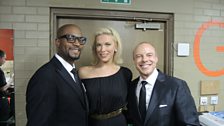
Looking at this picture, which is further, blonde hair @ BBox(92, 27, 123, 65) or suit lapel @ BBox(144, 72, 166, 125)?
blonde hair @ BBox(92, 27, 123, 65)

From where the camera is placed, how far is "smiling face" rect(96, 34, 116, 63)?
1747mm

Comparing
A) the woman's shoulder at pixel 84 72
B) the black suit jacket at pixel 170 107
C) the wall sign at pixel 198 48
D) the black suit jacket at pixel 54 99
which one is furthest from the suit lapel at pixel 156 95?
the wall sign at pixel 198 48

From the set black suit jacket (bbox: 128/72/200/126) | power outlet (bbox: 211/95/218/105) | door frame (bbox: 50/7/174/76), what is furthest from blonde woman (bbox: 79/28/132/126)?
power outlet (bbox: 211/95/218/105)

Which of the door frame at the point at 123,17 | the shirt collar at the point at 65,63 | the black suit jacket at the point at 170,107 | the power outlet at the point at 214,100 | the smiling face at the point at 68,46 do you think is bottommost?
the power outlet at the point at 214,100

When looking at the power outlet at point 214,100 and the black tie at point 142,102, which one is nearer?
the black tie at point 142,102

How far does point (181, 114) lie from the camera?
4.69ft

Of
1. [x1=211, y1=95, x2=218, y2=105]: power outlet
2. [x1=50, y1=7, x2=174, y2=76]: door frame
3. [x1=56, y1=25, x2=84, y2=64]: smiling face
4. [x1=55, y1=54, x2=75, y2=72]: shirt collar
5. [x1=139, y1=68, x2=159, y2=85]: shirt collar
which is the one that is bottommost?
[x1=211, y1=95, x2=218, y2=105]: power outlet

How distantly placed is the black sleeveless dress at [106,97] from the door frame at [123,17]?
0.77 metres

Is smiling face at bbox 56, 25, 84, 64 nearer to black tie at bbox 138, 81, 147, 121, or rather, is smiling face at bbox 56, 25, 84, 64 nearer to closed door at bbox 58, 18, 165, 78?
black tie at bbox 138, 81, 147, 121

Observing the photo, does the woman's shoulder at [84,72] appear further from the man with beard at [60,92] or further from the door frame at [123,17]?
the door frame at [123,17]

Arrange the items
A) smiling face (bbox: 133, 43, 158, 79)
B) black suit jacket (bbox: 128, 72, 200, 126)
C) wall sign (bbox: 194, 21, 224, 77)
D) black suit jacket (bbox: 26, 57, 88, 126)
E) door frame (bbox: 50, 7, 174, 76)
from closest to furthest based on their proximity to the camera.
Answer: black suit jacket (bbox: 26, 57, 88, 126) < black suit jacket (bbox: 128, 72, 200, 126) < smiling face (bbox: 133, 43, 158, 79) < door frame (bbox: 50, 7, 174, 76) < wall sign (bbox: 194, 21, 224, 77)

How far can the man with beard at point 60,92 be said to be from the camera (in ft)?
4.09

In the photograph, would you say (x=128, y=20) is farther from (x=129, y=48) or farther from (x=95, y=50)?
(x=95, y=50)

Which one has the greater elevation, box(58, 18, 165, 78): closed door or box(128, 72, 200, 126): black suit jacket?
box(58, 18, 165, 78): closed door
